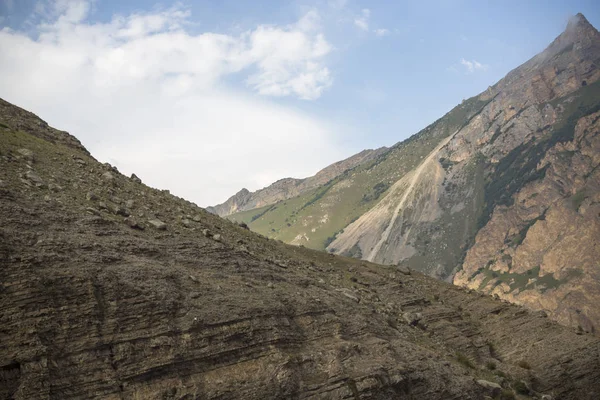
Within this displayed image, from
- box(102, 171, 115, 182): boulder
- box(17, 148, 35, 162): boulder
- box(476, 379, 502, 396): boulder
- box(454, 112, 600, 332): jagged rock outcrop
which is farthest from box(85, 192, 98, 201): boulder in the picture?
box(454, 112, 600, 332): jagged rock outcrop

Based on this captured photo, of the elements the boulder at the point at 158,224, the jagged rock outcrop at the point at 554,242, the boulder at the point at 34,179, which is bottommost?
the jagged rock outcrop at the point at 554,242

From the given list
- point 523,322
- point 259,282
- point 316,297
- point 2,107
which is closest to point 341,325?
point 316,297

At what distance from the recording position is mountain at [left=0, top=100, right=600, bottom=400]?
20000 millimetres

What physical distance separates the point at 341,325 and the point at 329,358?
360 cm

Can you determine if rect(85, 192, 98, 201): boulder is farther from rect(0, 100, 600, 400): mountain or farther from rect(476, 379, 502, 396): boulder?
rect(476, 379, 502, 396): boulder

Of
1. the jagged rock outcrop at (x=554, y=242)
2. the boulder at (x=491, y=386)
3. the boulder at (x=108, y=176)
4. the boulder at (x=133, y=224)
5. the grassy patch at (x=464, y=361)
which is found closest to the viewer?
the boulder at (x=133, y=224)

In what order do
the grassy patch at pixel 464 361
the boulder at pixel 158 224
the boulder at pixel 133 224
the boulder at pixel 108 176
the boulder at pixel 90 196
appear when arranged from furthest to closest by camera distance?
the boulder at pixel 108 176
the grassy patch at pixel 464 361
the boulder at pixel 158 224
the boulder at pixel 90 196
the boulder at pixel 133 224

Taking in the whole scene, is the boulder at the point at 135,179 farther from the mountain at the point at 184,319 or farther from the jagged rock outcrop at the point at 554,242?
the jagged rock outcrop at the point at 554,242

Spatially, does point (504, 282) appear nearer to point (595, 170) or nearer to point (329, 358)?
Result: point (595, 170)

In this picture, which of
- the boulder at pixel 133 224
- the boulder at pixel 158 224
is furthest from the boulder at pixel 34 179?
the boulder at pixel 158 224

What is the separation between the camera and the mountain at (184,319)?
20000 mm

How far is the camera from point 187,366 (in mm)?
21859

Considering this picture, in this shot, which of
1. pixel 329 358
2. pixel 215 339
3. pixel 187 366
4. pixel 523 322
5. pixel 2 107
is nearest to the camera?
pixel 187 366

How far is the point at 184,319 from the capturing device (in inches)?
917
